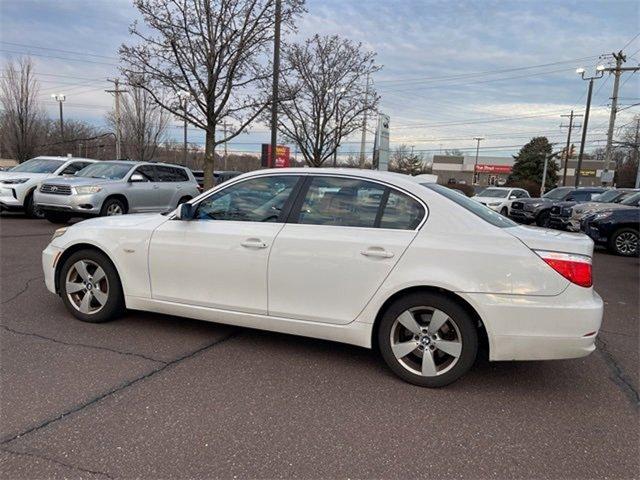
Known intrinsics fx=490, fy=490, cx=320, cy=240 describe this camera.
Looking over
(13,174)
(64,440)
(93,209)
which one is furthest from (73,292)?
(13,174)

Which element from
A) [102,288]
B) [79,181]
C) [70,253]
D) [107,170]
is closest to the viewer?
[102,288]

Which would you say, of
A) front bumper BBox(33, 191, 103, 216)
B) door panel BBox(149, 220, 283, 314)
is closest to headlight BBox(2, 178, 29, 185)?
front bumper BBox(33, 191, 103, 216)

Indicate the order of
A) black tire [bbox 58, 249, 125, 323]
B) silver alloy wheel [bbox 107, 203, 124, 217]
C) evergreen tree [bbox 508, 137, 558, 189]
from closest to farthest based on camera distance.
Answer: black tire [bbox 58, 249, 125, 323] < silver alloy wheel [bbox 107, 203, 124, 217] < evergreen tree [bbox 508, 137, 558, 189]

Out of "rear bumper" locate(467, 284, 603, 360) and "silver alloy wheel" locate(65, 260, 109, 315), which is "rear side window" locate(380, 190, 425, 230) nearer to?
"rear bumper" locate(467, 284, 603, 360)

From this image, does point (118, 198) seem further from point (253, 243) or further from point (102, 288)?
point (253, 243)

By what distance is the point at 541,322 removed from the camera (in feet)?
11.1

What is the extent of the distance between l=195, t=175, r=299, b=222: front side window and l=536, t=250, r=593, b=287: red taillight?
2069mm

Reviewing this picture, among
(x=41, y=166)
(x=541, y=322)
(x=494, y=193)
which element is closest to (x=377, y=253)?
(x=541, y=322)

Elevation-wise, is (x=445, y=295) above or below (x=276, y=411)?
above

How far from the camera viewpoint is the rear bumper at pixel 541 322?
11.1 ft

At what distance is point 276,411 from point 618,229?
1163 cm

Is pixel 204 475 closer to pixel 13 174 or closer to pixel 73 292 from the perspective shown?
pixel 73 292

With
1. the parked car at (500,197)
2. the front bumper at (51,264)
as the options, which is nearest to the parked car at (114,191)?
the front bumper at (51,264)

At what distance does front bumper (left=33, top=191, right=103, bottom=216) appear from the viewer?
Result: 1166cm
